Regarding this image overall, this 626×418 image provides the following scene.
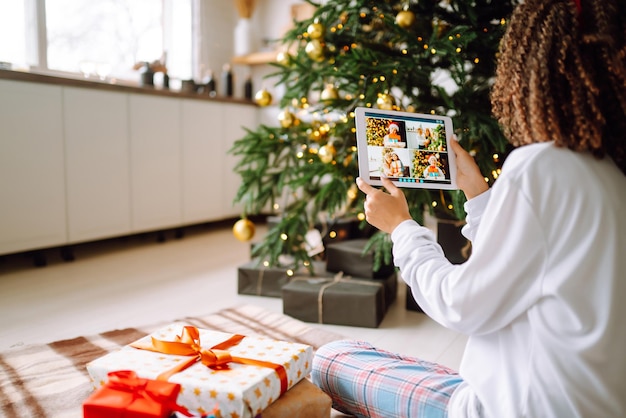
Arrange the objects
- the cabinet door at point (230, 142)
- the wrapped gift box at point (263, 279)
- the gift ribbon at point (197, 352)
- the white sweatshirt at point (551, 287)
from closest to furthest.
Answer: the white sweatshirt at point (551, 287) < the gift ribbon at point (197, 352) < the wrapped gift box at point (263, 279) < the cabinet door at point (230, 142)

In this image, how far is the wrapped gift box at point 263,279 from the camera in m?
2.10

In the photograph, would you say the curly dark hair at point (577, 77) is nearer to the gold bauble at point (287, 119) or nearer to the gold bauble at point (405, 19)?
the gold bauble at point (405, 19)

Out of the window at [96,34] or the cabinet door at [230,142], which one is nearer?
the window at [96,34]

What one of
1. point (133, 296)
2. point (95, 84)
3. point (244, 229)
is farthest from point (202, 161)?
point (133, 296)

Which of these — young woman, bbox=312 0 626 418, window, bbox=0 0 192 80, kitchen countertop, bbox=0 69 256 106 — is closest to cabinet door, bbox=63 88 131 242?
kitchen countertop, bbox=0 69 256 106

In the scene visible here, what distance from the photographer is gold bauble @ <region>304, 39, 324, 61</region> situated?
1.87m

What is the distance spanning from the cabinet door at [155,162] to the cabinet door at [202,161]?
7cm

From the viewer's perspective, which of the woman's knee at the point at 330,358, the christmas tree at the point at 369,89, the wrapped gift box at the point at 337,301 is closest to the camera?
the woman's knee at the point at 330,358

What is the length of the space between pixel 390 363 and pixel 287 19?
3580 mm

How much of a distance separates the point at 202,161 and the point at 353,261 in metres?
1.73

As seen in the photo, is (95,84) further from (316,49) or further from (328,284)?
(328,284)

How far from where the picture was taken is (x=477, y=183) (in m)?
1.06

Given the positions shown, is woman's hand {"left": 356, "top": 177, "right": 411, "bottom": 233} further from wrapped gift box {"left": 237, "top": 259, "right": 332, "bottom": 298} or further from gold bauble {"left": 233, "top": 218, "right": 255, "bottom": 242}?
gold bauble {"left": 233, "top": 218, "right": 255, "bottom": 242}

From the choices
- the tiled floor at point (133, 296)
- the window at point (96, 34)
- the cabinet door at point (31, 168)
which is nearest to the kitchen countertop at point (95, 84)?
the cabinet door at point (31, 168)
